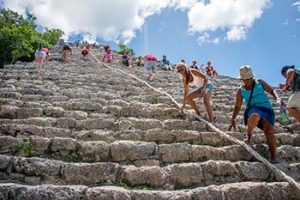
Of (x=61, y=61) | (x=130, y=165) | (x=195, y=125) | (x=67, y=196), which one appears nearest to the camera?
(x=67, y=196)

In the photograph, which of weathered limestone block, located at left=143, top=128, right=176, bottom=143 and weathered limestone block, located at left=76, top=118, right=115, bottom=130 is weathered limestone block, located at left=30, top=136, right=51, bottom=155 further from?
weathered limestone block, located at left=143, top=128, right=176, bottom=143

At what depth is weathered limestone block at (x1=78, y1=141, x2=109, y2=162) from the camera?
4262mm

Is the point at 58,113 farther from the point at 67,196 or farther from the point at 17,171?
the point at 67,196

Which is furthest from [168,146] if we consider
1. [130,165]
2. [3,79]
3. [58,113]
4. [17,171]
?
[3,79]

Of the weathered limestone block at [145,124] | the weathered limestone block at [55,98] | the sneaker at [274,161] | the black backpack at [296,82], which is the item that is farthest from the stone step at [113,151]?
the weathered limestone block at [55,98]

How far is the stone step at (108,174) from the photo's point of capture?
368 centimetres

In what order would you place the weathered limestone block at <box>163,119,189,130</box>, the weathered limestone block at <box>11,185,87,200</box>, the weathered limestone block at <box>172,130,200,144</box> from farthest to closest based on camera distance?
the weathered limestone block at <box>163,119,189,130</box> < the weathered limestone block at <box>172,130,200,144</box> < the weathered limestone block at <box>11,185,87,200</box>

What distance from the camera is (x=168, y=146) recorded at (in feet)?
14.8

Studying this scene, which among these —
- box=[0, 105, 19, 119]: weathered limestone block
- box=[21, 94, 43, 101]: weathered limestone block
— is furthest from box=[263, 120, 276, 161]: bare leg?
box=[21, 94, 43, 101]: weathered limestone block

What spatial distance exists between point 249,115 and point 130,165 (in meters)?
1.95

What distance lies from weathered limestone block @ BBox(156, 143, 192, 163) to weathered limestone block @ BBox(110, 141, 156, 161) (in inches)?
4.6

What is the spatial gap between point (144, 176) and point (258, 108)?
6.91ft

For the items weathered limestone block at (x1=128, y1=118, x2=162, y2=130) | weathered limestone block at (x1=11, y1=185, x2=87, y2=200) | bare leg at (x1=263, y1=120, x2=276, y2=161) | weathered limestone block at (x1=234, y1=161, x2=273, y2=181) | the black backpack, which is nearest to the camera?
weathered limestone block at (x1=11, y1=185, x2=87, y2=200)

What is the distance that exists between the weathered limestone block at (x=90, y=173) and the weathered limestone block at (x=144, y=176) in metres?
0.12
